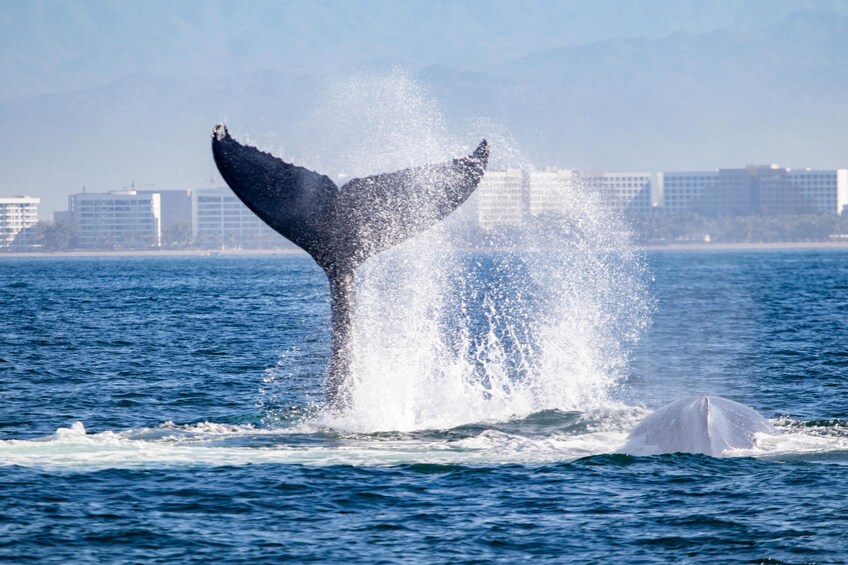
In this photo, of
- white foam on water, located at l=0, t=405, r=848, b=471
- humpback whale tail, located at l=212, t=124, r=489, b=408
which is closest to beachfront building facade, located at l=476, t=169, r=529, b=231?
white foam on water, located at l=0, t=405, r=848, b=471

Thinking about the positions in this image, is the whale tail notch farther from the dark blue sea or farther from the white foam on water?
the dark blue sea

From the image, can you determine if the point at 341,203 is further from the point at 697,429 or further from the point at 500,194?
the point at 500,194

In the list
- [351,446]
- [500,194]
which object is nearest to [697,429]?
[351,446]

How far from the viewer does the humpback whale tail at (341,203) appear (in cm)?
1289

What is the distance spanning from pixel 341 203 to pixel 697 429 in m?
4.23

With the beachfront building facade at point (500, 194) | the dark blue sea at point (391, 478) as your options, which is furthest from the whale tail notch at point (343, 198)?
the beachfront building facade at point (500, 194)

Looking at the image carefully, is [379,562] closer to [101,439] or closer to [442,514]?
[442,514]

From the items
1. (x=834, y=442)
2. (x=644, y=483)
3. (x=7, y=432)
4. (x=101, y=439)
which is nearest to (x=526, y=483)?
(x=644, y=483)

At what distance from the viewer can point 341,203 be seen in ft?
44.2

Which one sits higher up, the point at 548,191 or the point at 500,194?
the point at 548,191

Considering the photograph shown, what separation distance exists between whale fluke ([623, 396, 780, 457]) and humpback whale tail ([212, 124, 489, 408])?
3250mm

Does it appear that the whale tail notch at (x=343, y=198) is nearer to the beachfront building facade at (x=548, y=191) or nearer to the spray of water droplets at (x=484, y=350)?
the spray of water droplets at (x=484, y=350)

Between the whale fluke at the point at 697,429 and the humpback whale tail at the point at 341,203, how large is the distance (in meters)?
3.25

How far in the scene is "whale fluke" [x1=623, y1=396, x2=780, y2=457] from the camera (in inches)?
547
